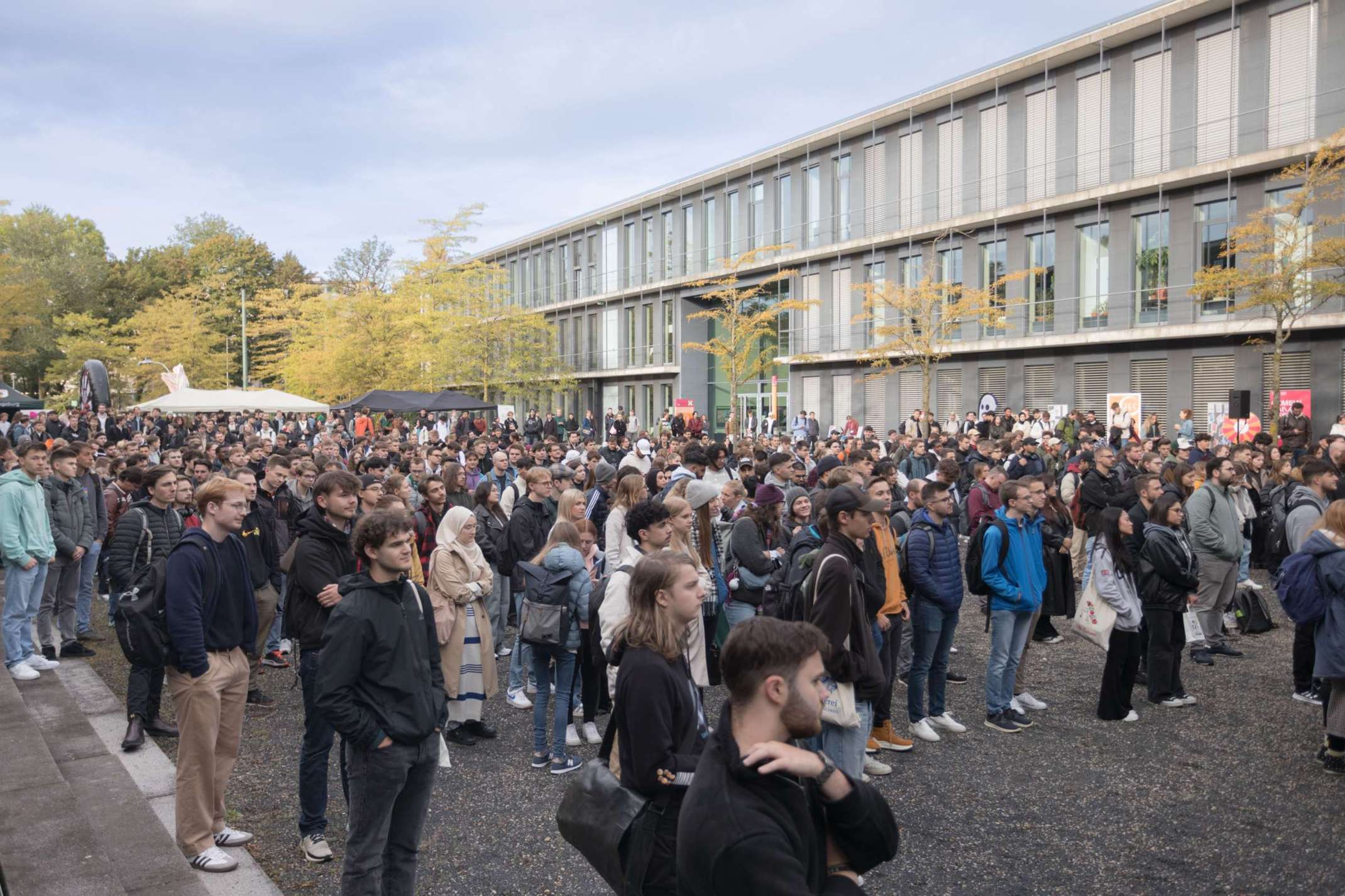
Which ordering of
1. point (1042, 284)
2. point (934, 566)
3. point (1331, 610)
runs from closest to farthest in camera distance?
point (1331, 610) → point (934, 566) → point (1042, 284)

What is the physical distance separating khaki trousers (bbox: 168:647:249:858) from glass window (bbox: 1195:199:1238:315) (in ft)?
92.7

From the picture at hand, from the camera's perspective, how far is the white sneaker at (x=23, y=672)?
26.2 ft

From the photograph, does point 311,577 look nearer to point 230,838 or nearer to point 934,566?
point 230,838

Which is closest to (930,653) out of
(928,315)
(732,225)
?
(928,315)

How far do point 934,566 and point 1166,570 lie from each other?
211 cm

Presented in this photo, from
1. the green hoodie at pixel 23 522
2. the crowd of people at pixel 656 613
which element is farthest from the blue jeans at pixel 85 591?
the green hoodie at pixel 23 522

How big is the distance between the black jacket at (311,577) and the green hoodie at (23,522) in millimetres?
4126

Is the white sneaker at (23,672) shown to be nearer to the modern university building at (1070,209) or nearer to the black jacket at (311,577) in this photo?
the black jacket at (311,577)

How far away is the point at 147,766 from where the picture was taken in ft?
20.7

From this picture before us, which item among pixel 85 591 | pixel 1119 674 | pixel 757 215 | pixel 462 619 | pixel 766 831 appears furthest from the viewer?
pixel 757 215

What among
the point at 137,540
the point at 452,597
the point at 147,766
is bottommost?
the point at 147,766

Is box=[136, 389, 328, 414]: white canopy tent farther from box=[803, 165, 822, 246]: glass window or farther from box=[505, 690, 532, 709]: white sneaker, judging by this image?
box=[505, 690, 532, 709]: white sneaker

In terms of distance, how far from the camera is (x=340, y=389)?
41938 mm

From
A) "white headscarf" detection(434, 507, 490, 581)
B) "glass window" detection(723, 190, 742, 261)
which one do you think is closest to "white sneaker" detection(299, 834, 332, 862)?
"white headscarf" detection(434, 507, 490, 581)
